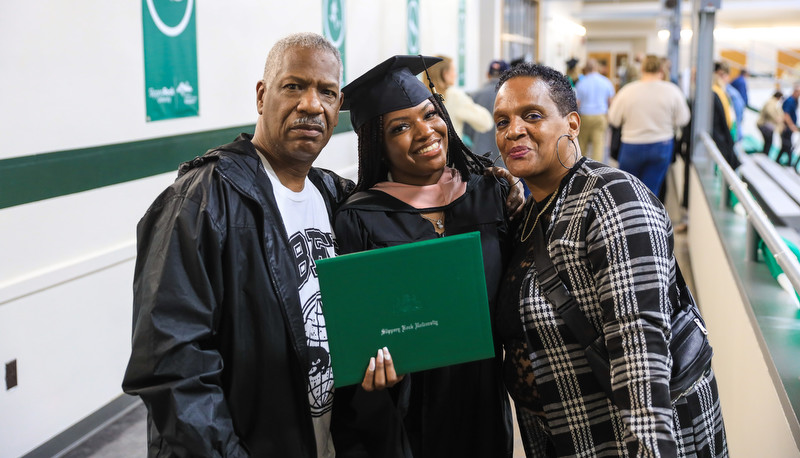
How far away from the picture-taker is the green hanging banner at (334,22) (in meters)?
6.42

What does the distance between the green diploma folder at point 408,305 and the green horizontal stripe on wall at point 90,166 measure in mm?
1971

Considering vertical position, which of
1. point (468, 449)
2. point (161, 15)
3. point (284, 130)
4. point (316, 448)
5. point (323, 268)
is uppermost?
point (161, 15)

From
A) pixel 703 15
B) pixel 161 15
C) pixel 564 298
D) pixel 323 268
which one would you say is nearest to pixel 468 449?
pixel 564 298

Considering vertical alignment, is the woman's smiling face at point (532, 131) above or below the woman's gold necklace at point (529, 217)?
above

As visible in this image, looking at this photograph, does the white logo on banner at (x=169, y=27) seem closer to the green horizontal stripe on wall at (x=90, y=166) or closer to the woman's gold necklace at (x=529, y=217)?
the green horizontal stripe on wall at (x=90, y=166)

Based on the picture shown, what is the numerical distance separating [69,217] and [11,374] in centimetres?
74

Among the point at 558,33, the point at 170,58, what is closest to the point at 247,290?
the point at 170,58

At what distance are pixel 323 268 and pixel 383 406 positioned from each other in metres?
0.62

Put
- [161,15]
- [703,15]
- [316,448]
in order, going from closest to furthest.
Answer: [316,448] < [161,15] < [703,15]

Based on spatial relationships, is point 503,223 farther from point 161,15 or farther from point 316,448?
point 161,15

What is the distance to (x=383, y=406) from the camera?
7.06 feet

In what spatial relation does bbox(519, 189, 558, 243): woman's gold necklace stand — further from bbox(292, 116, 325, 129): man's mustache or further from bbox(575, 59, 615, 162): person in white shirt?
bbox(575, 59, 615, 162): person in white shirt

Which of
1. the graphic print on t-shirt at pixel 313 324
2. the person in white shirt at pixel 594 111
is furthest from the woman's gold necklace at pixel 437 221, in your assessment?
the person in white shirt at pixel 594 111

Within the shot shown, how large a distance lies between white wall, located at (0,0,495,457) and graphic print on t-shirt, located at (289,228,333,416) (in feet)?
5.56
